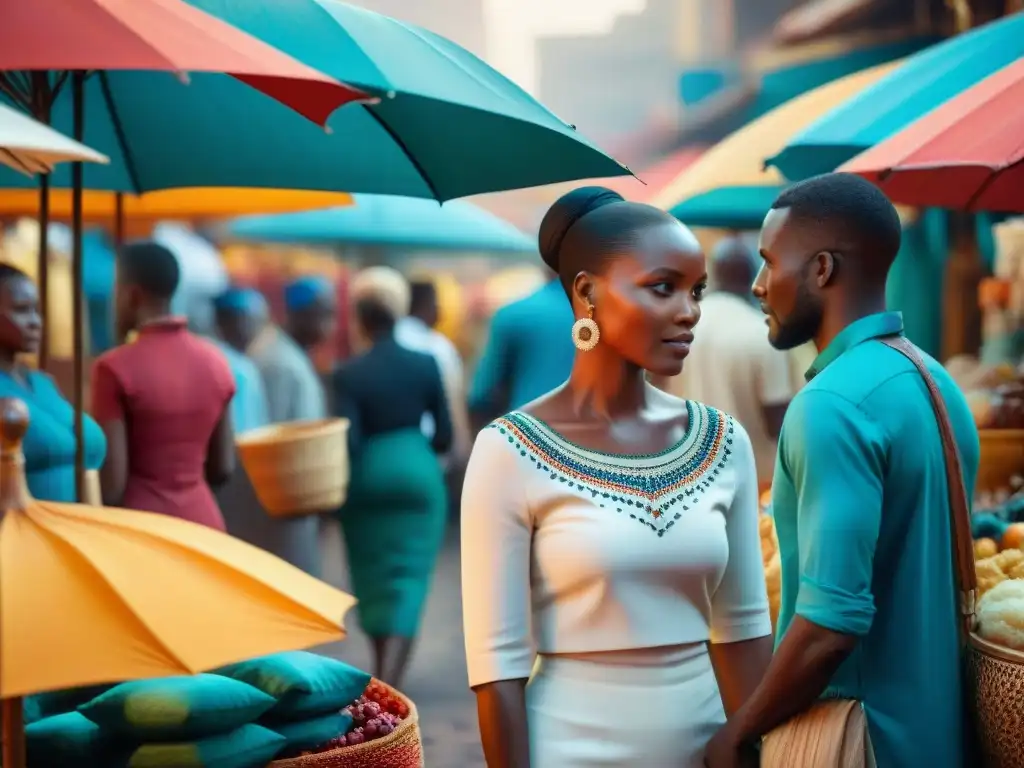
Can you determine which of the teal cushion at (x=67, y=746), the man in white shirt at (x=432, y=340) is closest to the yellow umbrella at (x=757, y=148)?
the man in white shirt at (x=432, y=340)

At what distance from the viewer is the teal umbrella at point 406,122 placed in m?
3.88

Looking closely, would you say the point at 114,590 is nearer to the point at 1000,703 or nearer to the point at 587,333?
the point at 587,333

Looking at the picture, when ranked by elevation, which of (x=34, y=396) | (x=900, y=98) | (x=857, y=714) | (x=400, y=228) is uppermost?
(x=900, y=98)

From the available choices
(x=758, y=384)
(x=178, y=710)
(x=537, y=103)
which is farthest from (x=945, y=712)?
(x=758, y=384)

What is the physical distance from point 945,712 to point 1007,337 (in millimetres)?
5094

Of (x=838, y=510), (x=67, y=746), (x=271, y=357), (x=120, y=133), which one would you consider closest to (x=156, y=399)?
(x=120, y=133)

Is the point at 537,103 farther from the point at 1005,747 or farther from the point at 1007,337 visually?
the point at 1007,337

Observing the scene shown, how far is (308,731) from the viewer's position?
10.6 feet

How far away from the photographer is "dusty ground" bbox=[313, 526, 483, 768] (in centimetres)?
643

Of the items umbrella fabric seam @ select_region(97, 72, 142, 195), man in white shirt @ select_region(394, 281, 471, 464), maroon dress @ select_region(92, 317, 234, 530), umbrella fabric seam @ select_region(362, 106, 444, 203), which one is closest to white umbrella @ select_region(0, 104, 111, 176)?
umbrella fabric seam @ select_region(362, 106, 444, 203)

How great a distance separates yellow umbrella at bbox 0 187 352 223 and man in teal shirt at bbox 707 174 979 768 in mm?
3720

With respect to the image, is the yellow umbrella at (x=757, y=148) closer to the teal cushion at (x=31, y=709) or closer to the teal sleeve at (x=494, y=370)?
the teal sleeve at (x=494, y=370)

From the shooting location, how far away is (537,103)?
14.0ft

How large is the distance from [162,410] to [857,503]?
3.40 metres
